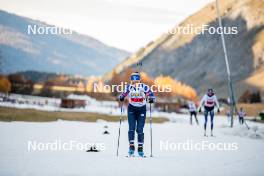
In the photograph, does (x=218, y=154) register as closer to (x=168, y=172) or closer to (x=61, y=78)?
(x=168, y=172)

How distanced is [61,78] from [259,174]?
186 meters

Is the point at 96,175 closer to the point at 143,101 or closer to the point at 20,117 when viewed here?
the point at 143,101

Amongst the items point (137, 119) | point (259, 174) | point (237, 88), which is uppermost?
point (237, 88)

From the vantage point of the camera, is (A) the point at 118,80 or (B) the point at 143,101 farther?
(A) the point at 118,80

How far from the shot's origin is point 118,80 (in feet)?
538

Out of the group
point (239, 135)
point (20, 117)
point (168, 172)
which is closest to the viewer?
point (168, 172)

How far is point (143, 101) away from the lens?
12453mm

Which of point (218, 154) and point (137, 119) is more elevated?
point (137, 119)

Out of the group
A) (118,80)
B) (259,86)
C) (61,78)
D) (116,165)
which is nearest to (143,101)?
(116,165)

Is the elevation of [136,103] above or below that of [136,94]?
below

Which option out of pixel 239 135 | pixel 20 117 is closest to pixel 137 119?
pixel 239 135

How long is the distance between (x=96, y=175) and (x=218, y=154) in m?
5.30

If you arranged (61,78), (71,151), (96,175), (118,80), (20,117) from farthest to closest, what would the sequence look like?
(61,78) → (118,80) → (20,117) → (71,151) → (96,175)

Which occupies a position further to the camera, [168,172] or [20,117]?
[20,117]
